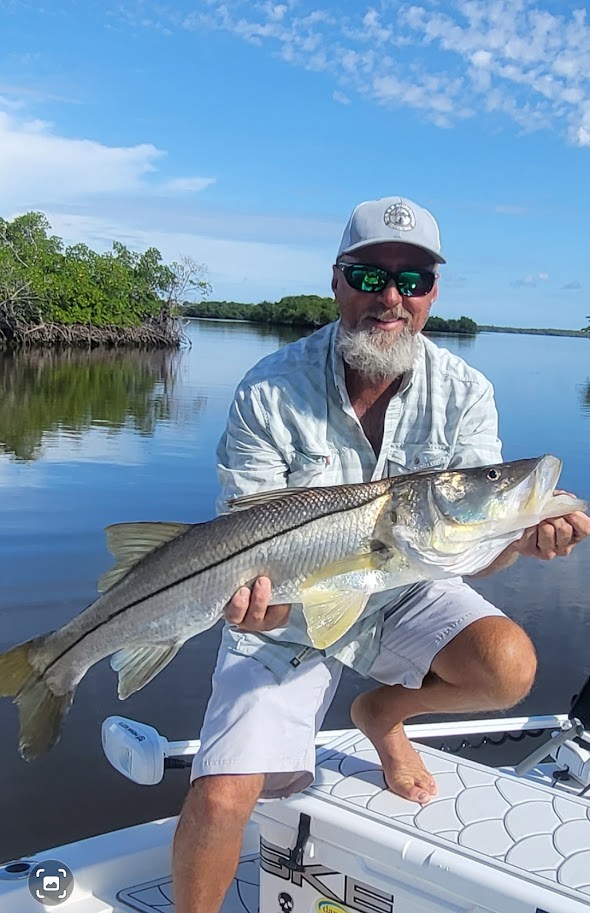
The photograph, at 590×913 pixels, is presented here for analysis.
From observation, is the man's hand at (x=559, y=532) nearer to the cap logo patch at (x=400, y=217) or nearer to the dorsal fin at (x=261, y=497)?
the dorsal fin at (x=261, y=497)

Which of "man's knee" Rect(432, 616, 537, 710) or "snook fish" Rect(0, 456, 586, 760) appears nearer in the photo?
"snook fish" Rect(0, 456, 586, 760)

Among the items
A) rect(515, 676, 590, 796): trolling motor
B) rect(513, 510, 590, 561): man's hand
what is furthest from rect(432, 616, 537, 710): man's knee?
rect(515, 676, 590, 796): trolling motor

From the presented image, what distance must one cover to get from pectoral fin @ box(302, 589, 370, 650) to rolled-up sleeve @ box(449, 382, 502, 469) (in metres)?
0.98

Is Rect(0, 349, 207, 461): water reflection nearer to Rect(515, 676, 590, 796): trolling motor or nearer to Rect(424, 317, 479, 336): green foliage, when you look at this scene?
Rect(515, 676, 590, 796): trolling motor

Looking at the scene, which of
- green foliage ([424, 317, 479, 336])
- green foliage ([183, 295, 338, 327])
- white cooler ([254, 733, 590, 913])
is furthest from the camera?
green foliage ([424, 317, 479, 336])

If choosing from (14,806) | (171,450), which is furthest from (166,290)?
(14,806)

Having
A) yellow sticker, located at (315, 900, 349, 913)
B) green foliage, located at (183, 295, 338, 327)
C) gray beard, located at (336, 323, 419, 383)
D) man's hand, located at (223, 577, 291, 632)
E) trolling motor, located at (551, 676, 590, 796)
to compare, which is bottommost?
yellow sticker, located at (315, 900, 349, 913)

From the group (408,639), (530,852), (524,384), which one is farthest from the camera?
(524,384)

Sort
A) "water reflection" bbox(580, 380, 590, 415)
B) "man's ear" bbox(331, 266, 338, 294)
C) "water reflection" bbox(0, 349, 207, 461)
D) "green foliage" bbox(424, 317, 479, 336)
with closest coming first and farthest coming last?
"man's ear" bbox(331, 266, 338, 294)
"water reflection" bbox(0, 349, 207, 461)
"water reflection" bbox(580, 380, 590, 415)
"green foliage" bbox(424, 317, 479, 336)

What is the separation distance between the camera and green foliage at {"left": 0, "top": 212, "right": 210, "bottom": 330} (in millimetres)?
49344

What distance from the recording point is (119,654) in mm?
2951

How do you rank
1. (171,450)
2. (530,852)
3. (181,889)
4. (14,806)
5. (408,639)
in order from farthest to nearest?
(171,450), (14,806), (408,639), (181,889), (530,852)

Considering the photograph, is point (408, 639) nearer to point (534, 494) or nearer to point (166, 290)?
point (534, 494)

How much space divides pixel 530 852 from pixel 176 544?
1535 mm
